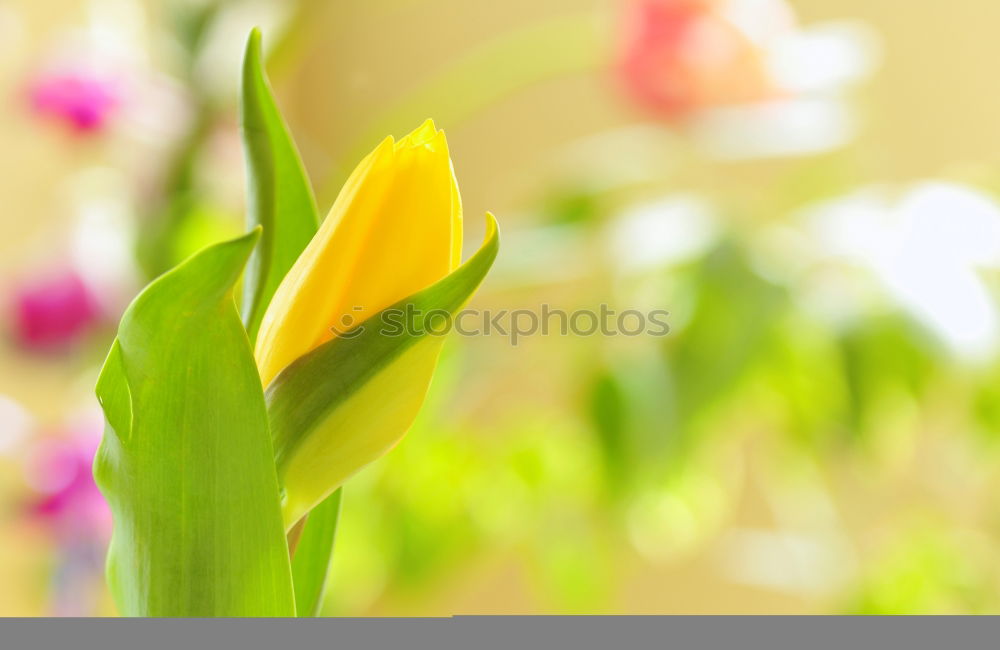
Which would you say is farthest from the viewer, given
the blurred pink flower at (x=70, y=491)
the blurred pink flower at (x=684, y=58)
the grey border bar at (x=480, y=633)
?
the blurred pink flower at (x=684, y=58)

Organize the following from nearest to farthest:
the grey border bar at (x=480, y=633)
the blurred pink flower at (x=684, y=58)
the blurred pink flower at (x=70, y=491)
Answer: the grey border bar at (x=480, y=633)
the blurred pink flower at (x=70, y=491)
the blurred pink flower at (x=684, y=58)

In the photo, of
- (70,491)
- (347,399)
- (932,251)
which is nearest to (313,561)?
(347,399)

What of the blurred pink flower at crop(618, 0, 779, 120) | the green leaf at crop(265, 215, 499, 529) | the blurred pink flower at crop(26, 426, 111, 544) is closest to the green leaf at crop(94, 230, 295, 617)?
the green leaf at crop(265, 215, 499, 529)

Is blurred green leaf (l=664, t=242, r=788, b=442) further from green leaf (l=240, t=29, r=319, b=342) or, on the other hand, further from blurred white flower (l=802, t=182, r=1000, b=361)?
green leaf (l=240, t=29, r=319, b=342)

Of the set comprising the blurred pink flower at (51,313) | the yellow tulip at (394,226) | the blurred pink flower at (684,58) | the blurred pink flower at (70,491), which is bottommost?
the yellow tulip at (394,226)

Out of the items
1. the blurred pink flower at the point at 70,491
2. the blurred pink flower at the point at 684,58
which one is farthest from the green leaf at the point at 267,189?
the blurred pink flower at the point at 684,58

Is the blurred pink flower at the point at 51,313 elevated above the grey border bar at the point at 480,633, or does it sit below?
above

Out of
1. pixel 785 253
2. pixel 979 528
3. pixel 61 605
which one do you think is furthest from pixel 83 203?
pixel 979 528

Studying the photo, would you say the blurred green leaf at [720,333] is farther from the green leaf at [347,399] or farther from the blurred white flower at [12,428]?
the green leaf at [347,399]

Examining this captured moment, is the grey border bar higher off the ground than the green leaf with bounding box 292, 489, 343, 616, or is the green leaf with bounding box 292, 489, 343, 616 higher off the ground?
the green leaf with bounding box 292, 489, 343, 616
